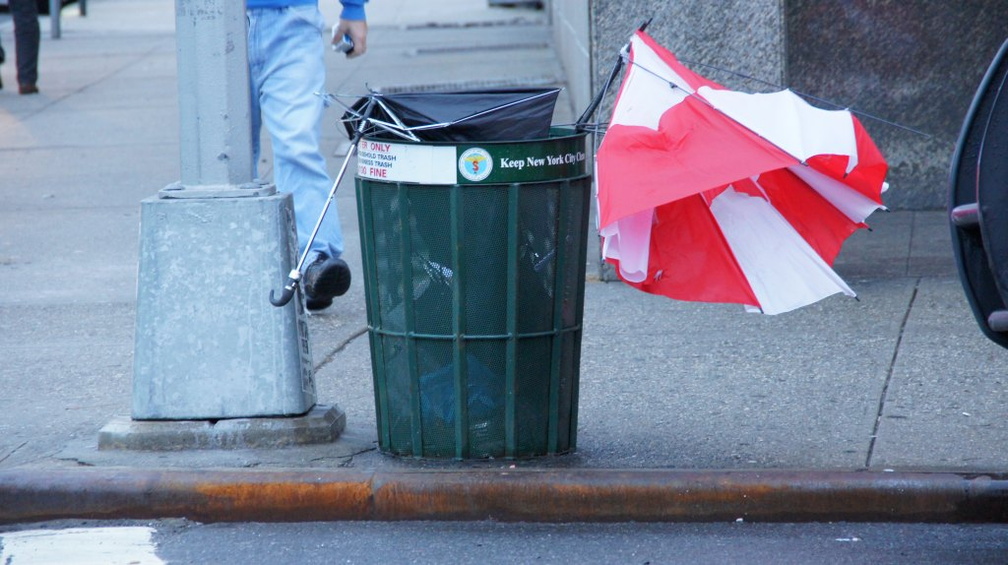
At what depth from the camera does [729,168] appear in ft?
13.3

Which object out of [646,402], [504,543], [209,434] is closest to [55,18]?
[209,434]

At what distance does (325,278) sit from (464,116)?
77.3 inches

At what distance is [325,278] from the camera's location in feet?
19.9

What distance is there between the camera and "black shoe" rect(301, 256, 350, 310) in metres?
6.02

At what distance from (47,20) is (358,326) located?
742 inches

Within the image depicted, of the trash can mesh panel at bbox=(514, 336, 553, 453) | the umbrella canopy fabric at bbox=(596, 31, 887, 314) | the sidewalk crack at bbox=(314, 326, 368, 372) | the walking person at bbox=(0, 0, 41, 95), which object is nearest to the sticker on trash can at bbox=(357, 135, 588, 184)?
the umbrella canopy fabric at bbox=(596, 31, 887, 314)

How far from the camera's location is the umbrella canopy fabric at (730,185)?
13.5 ft

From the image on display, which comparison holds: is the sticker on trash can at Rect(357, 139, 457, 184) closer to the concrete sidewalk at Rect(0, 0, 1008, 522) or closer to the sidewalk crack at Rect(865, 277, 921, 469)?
the concrete sidewalk at Rect(0, 0, 1008, 522)

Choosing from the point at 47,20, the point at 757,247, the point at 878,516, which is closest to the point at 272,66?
the point at 757,247

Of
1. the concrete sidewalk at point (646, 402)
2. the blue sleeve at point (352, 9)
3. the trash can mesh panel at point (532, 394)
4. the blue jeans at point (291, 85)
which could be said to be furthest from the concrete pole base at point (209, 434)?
the blue sleeve at point (352, 9)

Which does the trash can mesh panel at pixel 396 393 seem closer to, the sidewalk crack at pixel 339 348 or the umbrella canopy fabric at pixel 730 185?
the umbrella canopy fabric at pixel 730 185

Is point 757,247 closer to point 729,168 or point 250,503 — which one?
point 729,168

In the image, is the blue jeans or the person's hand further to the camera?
the person's hand

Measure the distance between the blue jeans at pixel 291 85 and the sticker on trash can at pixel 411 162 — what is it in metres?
1.78
